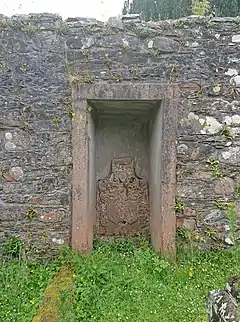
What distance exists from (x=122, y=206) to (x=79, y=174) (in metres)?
0.97

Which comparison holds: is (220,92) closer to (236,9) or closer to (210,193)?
(210,193)

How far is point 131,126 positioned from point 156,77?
0.99 meters

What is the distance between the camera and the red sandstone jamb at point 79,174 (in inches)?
171

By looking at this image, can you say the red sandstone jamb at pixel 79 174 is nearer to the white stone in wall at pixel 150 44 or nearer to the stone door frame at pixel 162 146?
the stone door frame at pixel 162 146

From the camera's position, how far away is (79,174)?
4352 millimetres

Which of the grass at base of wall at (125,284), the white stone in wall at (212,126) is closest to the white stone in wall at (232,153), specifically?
the white stone in wall at (212,126)

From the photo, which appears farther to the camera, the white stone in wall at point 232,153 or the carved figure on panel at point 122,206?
the carved figure on panel at point 122,206

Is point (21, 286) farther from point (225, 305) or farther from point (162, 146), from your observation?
point (225, 305)

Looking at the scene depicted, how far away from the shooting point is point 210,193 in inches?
175

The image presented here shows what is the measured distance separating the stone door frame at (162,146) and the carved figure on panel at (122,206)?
73 cm

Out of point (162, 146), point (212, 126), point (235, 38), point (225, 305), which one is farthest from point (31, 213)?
point (225, 305)

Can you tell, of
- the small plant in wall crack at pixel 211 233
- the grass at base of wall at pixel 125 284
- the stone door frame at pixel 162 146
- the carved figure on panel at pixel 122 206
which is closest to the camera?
the grass at base of wall at pixel 125 284

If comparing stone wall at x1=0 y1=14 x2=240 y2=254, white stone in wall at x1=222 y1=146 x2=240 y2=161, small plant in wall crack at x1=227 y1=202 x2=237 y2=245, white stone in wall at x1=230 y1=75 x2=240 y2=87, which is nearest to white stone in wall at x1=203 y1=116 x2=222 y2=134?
stone wall at x1=0 y1=14 x2=240 y2=254

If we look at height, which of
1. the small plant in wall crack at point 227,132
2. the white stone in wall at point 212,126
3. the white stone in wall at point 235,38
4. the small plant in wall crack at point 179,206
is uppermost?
the white stone in wall at point 235,38
